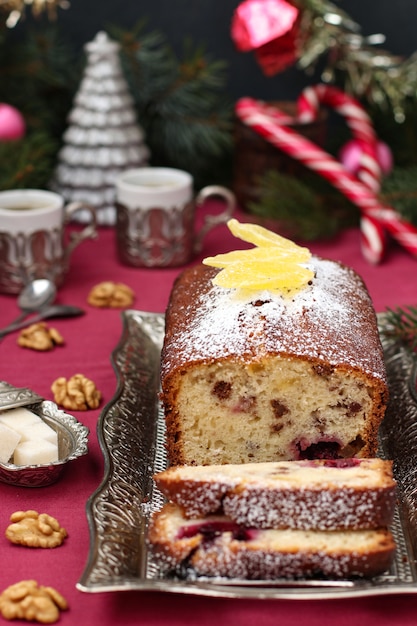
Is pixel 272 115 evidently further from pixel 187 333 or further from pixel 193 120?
pixel 187 333

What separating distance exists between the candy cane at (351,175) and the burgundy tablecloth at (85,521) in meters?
0.21

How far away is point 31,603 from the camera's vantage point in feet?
4.66

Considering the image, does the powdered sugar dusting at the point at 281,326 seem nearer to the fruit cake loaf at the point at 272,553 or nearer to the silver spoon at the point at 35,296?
the fruit cake loaf at the point at 272,553

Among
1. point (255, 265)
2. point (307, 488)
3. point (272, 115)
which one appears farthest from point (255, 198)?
point (307, 488)

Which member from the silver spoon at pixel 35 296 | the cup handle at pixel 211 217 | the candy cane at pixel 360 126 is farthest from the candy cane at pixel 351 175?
the silver spoon at pixel 35 296

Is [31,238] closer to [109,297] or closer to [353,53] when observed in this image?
[109,297]

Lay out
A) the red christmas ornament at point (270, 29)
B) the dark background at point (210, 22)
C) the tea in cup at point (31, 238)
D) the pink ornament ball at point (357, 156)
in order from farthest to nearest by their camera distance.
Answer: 1. the dark background at point (210, 22)
2. the pink ornament ball at point (357, 156)
3. the red christmas ornament at point (270, 29)
4. the tea in cup at point (31, 238)

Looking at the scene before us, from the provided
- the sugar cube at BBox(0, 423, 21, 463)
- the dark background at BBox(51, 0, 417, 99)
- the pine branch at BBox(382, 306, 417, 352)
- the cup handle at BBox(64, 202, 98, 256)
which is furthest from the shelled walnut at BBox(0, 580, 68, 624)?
the dark background at BBox(51, 0, 417, 99)

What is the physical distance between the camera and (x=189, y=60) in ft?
11.5

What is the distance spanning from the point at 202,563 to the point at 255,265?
0.74 m

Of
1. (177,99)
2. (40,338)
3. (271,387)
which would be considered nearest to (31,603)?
(271,387)

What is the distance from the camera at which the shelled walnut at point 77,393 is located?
2146 mm

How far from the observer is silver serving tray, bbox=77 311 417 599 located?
1401 millimetres

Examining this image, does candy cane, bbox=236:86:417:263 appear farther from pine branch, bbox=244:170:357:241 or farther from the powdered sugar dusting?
the powdered sugar dusting
